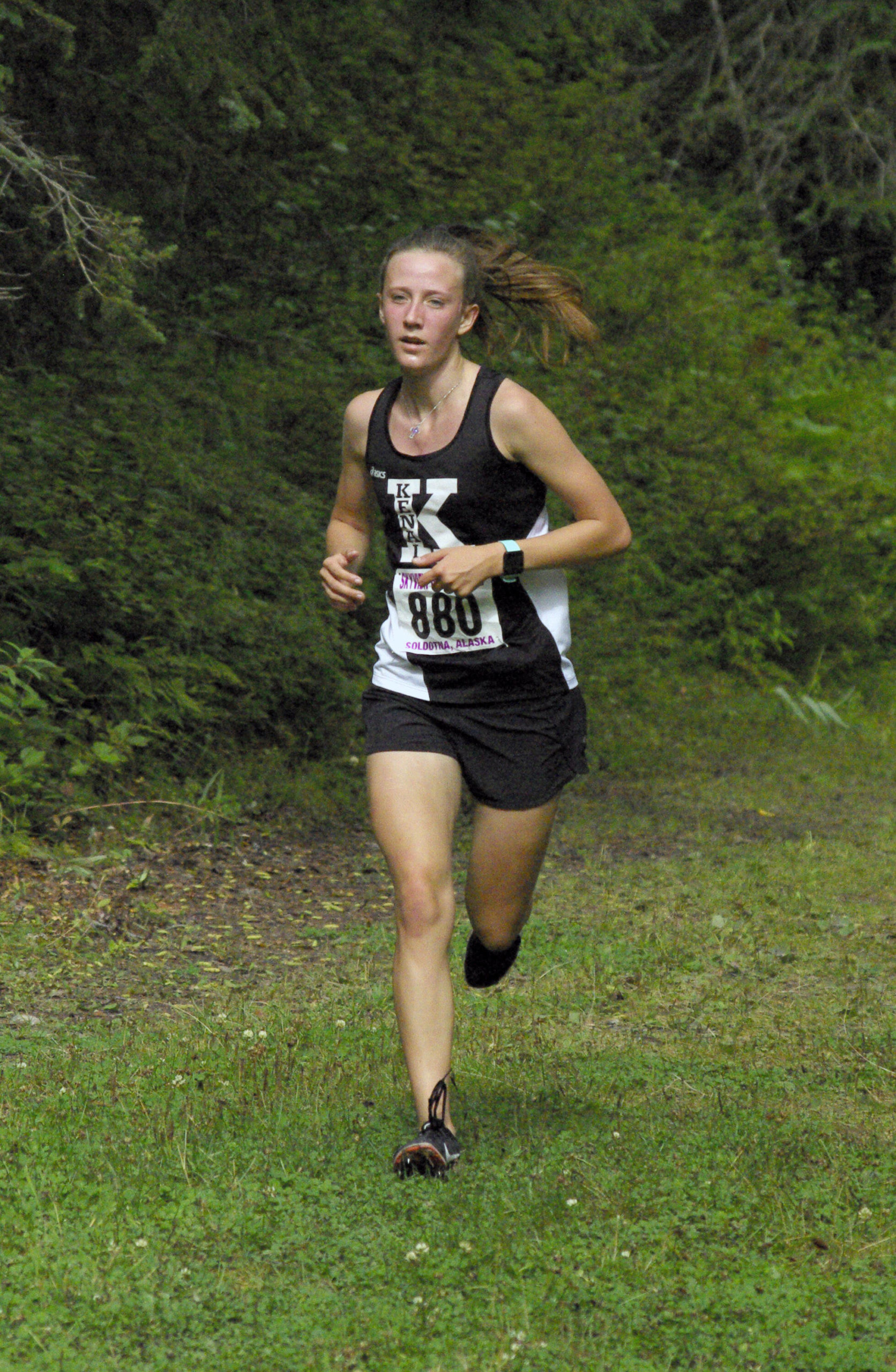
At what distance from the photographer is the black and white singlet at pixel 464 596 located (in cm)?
431

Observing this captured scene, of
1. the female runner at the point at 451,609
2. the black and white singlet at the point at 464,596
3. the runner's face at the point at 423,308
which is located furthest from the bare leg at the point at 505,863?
the runner's face at the point at 423,308

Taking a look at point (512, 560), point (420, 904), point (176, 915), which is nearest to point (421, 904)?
point (420, 904)

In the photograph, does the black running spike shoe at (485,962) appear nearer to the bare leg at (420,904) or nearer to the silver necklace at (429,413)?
the bare leg at (420,904)

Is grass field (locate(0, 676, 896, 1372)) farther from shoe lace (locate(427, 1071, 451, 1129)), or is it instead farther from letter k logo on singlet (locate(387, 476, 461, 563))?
letter k logo on singlet (locate(387, 476, 461, 563))

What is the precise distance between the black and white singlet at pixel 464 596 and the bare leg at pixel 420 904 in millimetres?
248

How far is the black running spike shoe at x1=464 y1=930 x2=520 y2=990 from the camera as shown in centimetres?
499

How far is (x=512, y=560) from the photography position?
4219 mm

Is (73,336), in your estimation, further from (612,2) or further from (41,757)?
(612,2)

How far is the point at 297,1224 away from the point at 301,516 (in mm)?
7286

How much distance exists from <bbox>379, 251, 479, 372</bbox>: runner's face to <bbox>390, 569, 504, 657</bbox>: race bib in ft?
1.85

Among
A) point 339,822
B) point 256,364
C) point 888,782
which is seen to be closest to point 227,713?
point 339,822

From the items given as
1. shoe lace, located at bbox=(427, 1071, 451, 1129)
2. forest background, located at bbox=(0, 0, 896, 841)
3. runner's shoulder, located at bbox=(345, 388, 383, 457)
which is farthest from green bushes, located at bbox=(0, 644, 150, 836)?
shoe lace, located at bbox=(427, 1071, 451, 1129)

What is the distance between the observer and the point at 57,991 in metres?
6.15

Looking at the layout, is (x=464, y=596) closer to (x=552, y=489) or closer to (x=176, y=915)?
(x=552, y=489)
